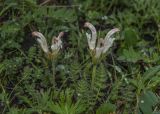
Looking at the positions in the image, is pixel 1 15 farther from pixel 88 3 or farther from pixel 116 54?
pixel 116 54

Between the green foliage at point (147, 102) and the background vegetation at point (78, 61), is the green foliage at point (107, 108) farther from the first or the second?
the green foliage at point (147, 102)

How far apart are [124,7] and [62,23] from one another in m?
0.45

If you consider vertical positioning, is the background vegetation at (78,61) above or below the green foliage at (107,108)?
above

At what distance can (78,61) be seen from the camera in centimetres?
263

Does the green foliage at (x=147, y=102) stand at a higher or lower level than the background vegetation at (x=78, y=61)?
lower

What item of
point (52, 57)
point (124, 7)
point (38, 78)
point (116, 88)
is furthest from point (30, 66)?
point (124, 7)

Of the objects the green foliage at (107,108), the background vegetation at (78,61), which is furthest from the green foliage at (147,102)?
the green foliage at (107,108)

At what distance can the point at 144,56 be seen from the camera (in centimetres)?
266

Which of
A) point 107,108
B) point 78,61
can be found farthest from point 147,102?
point 78,61

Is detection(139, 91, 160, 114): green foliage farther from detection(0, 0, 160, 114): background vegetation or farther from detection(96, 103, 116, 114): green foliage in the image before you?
detection(96, 103, 116, 114): green foliage

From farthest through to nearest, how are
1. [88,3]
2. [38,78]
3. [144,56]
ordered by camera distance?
[88,3] → [144,56] → [38,78]

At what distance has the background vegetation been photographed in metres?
2.34

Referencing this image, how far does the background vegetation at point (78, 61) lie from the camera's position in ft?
7.66

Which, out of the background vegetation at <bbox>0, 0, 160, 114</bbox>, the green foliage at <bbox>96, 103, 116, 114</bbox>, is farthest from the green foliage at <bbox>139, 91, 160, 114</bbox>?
the green foliage at <bbox>96, 103, 116, 114</bbox>
